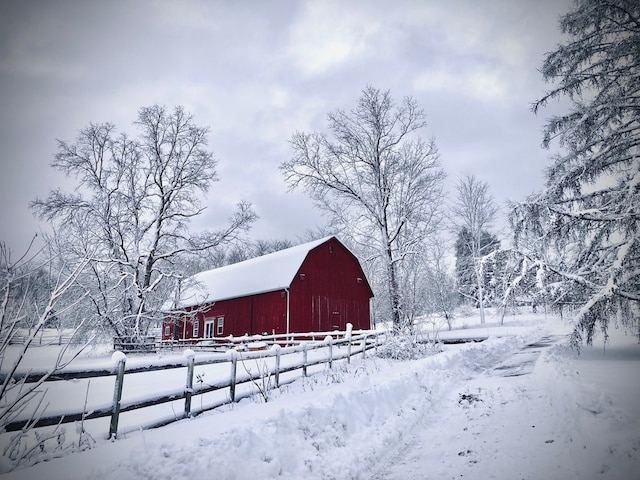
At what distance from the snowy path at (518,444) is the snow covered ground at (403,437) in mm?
15

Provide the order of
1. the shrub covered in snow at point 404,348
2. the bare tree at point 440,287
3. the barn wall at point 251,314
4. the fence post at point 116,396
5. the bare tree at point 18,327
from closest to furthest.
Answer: the bare tree at point 18,327 < the fence post at point 116,396 < the shrub covered in snow at point 404,348 < the barn wall at point 251,314 < the bare tree at point 440,287

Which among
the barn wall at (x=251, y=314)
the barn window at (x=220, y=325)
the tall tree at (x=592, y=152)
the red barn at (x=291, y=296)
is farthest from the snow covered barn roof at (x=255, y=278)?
the tall tree at (x=592, y=152)

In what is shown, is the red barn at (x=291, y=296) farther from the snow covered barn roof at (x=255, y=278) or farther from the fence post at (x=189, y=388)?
the fence post at (x=189, y=388)

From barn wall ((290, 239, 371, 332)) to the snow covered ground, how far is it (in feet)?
45.2

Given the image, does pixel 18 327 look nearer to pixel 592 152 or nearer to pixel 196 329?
pixel 592 152

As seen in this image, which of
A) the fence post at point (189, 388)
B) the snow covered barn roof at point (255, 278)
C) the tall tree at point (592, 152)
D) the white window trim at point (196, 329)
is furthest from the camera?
the white window trim at point (196, 329)

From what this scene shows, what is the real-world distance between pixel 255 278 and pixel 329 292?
542cm

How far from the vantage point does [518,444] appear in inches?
191

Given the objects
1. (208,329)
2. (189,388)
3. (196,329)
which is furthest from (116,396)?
(196,329)

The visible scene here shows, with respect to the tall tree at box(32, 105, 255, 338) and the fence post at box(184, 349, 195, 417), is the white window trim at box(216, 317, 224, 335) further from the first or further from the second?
the fence post at box(184, 349, 195, 417)

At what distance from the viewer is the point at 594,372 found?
7023mm

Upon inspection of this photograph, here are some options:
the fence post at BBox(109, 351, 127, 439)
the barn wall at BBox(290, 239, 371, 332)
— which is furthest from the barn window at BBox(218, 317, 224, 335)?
the fence post at BBox(109, 351, 127, 439)

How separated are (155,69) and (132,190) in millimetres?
7996

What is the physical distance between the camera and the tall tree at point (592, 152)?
8328mm
